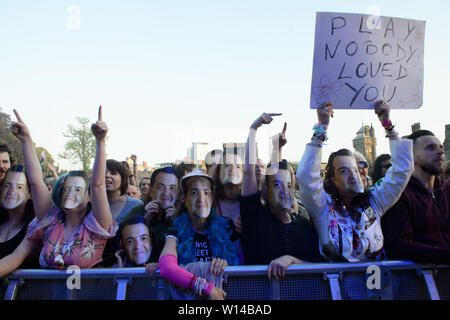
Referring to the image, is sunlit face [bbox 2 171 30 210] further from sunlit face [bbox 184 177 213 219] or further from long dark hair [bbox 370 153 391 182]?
long dark hair [bbox 370 153 391 182]

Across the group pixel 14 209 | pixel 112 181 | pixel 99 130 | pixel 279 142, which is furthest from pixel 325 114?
pixel 14 209

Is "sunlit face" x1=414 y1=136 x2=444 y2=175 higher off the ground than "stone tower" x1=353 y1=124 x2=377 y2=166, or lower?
lower

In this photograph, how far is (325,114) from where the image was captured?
2328mm

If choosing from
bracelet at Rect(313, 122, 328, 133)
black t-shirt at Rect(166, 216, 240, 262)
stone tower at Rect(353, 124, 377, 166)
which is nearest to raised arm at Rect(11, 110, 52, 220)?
black t-shirt at Rect(166, 216, 240, 262)

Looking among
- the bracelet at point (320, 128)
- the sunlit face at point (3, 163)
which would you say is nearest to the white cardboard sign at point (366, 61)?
the bracelet at point (320, 128)

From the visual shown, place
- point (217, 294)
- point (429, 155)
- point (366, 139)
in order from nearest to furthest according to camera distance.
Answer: point (217, 294) < point (429, 155) < point (366, 139)

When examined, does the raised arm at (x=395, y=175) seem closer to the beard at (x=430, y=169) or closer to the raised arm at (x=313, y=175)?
the beard at (x=430, y=169)

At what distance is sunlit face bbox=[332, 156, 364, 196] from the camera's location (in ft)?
7.26

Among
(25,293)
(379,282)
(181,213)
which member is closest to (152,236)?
(181,213)

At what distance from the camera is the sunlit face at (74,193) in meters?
2.17

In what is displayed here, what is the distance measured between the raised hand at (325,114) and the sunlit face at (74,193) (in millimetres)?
1686

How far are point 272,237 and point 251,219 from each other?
202mm

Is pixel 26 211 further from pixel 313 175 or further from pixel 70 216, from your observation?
pixel 313 175
